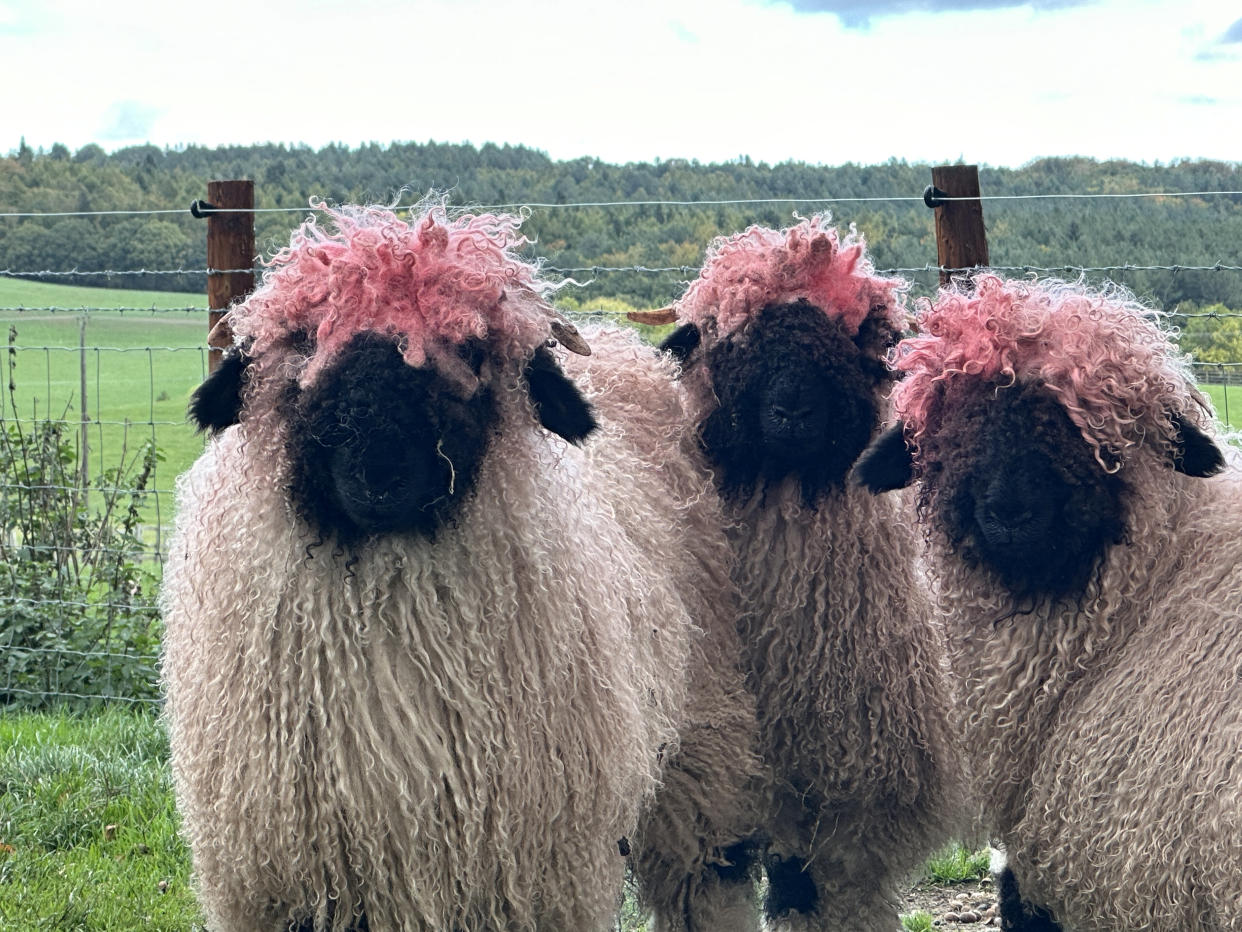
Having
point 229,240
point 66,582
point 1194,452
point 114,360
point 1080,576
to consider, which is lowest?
point 114,360

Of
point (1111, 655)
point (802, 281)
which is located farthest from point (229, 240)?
point (1111, 655)

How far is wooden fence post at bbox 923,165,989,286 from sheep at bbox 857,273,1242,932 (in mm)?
1767

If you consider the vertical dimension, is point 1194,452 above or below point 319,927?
above

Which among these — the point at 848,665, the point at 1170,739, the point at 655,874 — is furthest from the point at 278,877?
the point at 1170,739

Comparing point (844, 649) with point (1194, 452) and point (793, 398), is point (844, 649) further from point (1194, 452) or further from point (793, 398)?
point (1194, 452)

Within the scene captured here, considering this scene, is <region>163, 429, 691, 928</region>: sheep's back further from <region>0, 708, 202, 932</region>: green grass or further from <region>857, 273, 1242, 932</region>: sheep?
<region>0, 708, 202, 932</region>: green grass

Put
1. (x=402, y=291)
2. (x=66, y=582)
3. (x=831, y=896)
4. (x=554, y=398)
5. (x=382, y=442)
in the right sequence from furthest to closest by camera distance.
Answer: (x=66, y=582), (x=831, y=896), (x=554, y=398), (x=402, y=291), (x=382, y=442)

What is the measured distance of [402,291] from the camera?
3.22 metres

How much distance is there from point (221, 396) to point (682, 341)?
1634 mm

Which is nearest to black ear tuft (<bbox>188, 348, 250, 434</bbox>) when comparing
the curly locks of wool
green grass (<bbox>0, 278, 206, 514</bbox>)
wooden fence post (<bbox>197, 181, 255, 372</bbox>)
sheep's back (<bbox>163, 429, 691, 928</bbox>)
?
sheep's back (<bbox>163, 429, 691, 928</bbox>)

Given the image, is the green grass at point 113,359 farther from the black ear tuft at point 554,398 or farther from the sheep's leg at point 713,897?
the black ear tuft at point 554,398

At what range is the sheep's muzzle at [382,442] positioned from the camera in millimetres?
3031

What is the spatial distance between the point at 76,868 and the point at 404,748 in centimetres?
260

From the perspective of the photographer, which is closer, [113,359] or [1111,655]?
[1111,655]
